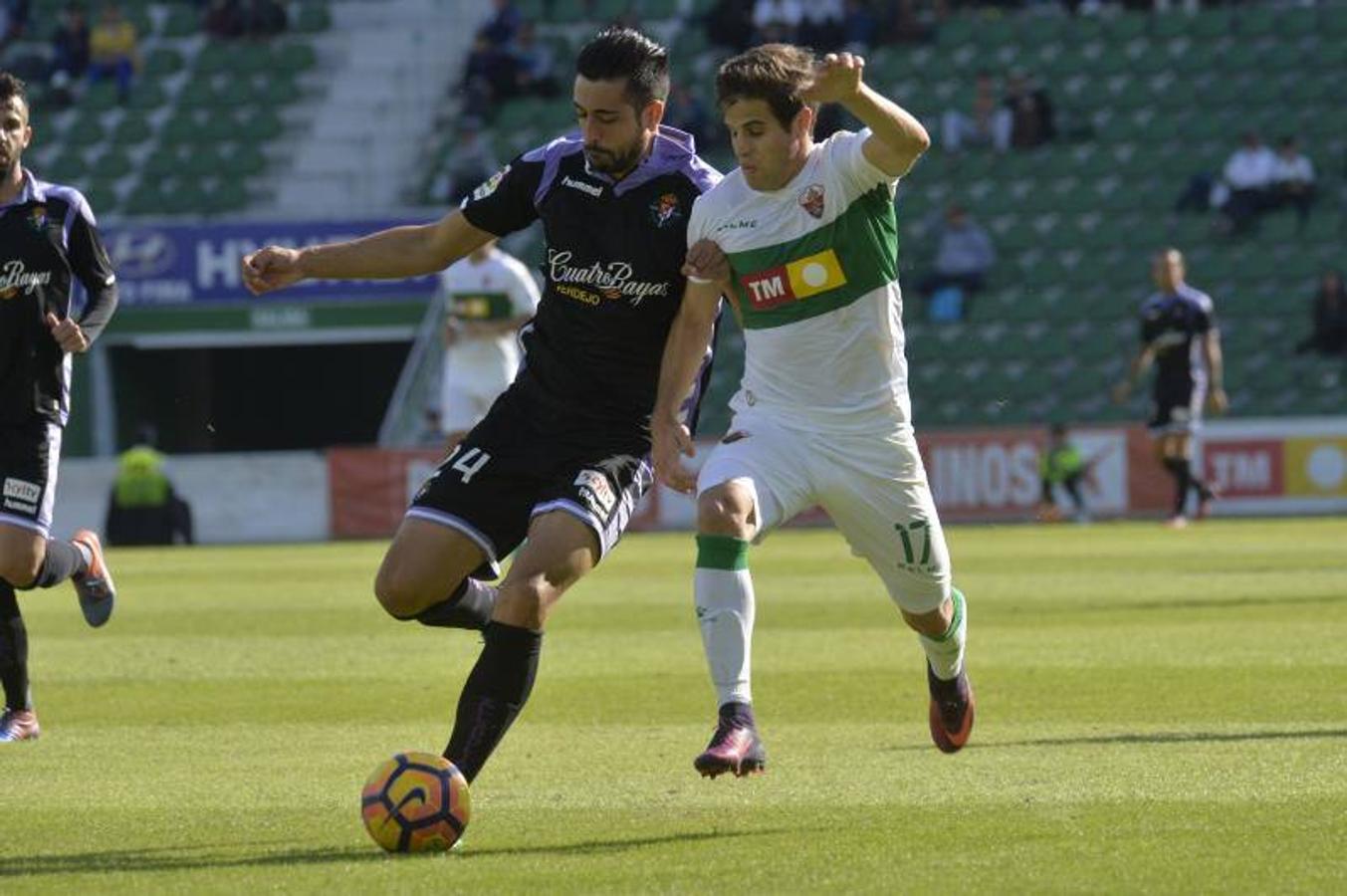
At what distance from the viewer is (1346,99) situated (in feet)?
102

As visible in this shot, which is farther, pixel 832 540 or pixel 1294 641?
pixel 832 540

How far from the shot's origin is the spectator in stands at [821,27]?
103 feet

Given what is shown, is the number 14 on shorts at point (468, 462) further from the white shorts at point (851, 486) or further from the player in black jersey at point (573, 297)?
the white shorts at point (851, 486)

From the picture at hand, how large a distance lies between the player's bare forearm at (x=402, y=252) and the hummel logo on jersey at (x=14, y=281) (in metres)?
2.20

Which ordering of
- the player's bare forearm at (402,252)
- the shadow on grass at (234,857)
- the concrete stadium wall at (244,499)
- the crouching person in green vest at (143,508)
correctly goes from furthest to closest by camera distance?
the concrete stadium wall at (244,499)
the crouching person in green vest at (143,508)
the player's bare forearm at (402,252)
the shadow on grass at (234,857)

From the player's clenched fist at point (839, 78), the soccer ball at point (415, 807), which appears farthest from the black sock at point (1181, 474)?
the soccer ball at point (415, 807)

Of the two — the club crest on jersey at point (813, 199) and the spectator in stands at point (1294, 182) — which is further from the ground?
the club crest on jersey at point (813, 199)

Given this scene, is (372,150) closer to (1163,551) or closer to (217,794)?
(1163,551)

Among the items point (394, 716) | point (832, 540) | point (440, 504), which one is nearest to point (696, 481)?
point (440, 504)

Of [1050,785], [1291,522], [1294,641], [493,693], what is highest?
[493,693]

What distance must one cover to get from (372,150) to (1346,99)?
42.7 feet

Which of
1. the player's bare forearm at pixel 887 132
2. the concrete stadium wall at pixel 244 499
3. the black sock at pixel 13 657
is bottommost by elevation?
the concrete stadium wall at pixel 244 499

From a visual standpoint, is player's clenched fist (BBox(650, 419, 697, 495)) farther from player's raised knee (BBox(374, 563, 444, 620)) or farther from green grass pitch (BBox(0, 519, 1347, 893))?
green grass pitch (BBox(0, 519, 1347, 893))

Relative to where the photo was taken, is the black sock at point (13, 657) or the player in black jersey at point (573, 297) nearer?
the player in black jersey at point (573, 297)
